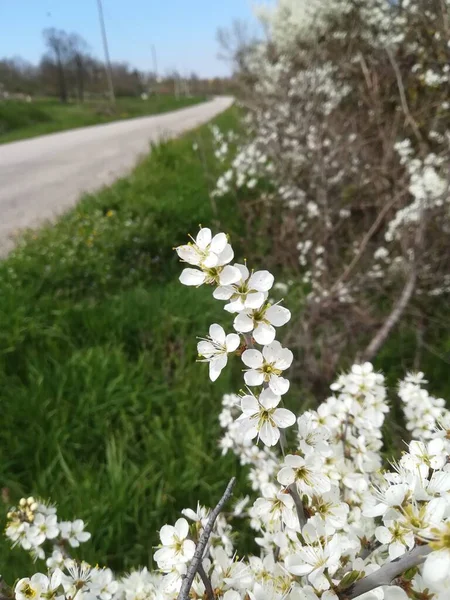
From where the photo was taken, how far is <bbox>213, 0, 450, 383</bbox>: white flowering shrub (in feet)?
12.4

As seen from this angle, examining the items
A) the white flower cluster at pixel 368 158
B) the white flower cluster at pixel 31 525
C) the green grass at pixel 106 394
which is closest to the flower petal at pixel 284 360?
the white flower cluster at pixel 31 525

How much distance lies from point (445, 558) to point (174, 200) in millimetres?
5793

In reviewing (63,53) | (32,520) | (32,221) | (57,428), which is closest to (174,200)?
(32,221)

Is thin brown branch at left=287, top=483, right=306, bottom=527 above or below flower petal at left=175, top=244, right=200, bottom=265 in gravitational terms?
below

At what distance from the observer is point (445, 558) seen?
23.3 inches

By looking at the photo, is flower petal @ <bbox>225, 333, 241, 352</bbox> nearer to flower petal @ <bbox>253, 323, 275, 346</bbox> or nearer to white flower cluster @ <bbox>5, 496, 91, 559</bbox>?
flower petal @ <bbox>253, 323, 275, 346</bbox>

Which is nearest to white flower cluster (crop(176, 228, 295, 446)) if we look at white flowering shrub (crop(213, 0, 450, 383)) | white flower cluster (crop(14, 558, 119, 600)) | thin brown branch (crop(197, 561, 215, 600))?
thin brown branch (crop(197, 561, 215, 600))

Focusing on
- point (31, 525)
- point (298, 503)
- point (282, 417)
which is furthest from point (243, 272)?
point (31, 525)

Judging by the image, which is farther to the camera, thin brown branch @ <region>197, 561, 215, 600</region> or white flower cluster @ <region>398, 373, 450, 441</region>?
white flower cluster @ <region>398, 373, 450, 441</region>

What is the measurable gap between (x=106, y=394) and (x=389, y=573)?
7.81ft

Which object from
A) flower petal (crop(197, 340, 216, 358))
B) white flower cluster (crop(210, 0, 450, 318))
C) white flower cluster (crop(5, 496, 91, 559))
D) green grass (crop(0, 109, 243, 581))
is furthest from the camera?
white flower cluster (crop(210, 0, 450, 318))

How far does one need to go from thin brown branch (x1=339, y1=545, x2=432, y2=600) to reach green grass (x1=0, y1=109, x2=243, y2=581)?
5.06ft

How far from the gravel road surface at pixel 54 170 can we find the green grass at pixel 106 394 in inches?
50.3

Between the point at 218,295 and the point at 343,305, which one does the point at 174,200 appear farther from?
the point at 218,295
